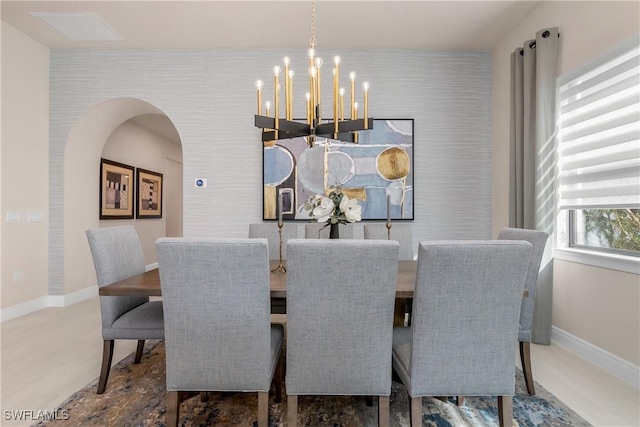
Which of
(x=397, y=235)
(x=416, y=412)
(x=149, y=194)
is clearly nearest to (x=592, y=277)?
(x=397, y=235)

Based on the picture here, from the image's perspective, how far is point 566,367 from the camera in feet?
7.39

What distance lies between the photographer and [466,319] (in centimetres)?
130

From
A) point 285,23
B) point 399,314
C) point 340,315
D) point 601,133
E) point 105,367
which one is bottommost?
point 105,367

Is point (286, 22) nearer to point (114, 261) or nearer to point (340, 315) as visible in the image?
point (114, 261)

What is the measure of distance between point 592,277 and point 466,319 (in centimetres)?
171

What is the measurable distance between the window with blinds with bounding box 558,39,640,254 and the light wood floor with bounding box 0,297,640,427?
852mm

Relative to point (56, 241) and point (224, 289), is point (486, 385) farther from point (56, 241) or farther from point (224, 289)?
point (56, 241)

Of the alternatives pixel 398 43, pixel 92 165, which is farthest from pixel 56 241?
pixel 398 43

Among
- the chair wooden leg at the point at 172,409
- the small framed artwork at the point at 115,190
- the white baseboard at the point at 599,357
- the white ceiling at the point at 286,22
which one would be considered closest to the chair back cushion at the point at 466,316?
the chair wooden leg at the point at 172,409

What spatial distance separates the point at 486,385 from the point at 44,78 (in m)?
4.82

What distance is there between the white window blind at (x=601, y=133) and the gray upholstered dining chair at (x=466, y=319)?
4.85 feet

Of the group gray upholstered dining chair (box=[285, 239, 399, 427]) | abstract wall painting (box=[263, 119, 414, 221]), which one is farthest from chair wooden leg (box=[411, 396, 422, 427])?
abstract wall painting (box=[263, 119, 414, 221])

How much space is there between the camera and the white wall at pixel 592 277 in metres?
2.08

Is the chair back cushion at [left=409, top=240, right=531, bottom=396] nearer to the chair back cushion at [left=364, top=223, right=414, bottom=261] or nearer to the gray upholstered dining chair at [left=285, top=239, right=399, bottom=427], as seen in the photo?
the gray upholstered dining chair at [left=285, top=239, right=399, bottom=427]
